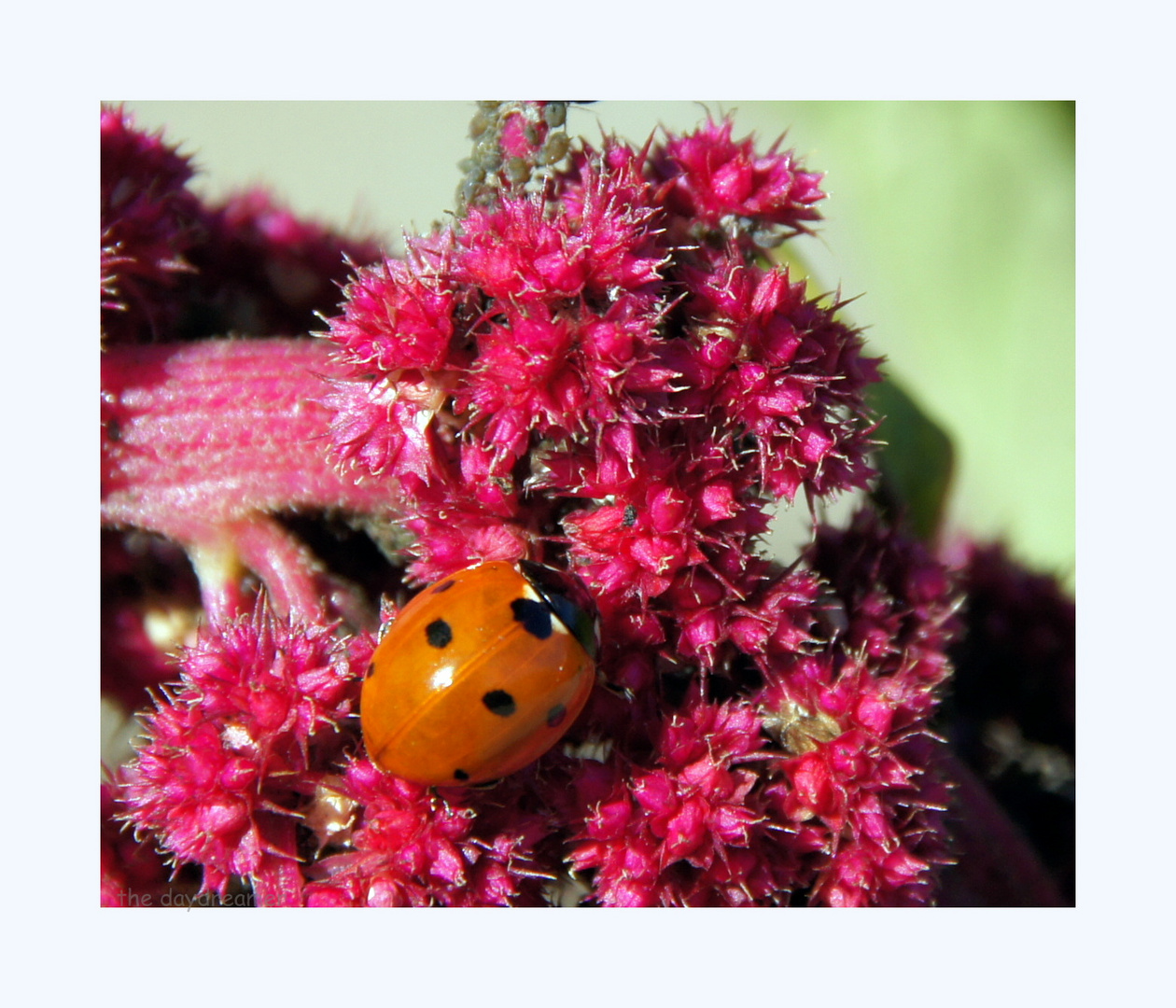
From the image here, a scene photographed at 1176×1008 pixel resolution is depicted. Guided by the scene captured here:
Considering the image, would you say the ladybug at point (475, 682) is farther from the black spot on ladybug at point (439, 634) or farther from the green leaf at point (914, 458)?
the green leaf at point (914, 458)

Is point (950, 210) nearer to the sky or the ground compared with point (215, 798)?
nearer to the sky

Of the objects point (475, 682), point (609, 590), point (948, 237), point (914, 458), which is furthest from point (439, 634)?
point (948, 237)

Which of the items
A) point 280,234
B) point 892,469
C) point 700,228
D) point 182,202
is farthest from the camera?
point 892,469

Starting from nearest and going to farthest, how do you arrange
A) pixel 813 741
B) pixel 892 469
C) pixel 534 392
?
pixel 534 392 → pixel 813 741 → pixel 892 469

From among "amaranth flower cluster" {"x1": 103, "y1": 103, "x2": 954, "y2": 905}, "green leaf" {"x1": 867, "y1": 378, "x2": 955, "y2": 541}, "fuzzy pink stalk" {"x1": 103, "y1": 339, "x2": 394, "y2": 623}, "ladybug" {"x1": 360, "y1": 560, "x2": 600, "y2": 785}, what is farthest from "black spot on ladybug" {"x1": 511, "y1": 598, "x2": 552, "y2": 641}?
"green leaf" {"x1": 867, "y1": 378, "x2": 955, "y2": 541}

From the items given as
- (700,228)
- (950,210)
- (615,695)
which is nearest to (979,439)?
(950,210)

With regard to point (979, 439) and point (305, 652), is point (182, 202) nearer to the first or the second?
point (305, 652)

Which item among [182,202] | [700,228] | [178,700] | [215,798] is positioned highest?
[182,202]

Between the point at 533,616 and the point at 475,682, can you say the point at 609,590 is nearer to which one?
the point at 533,616
